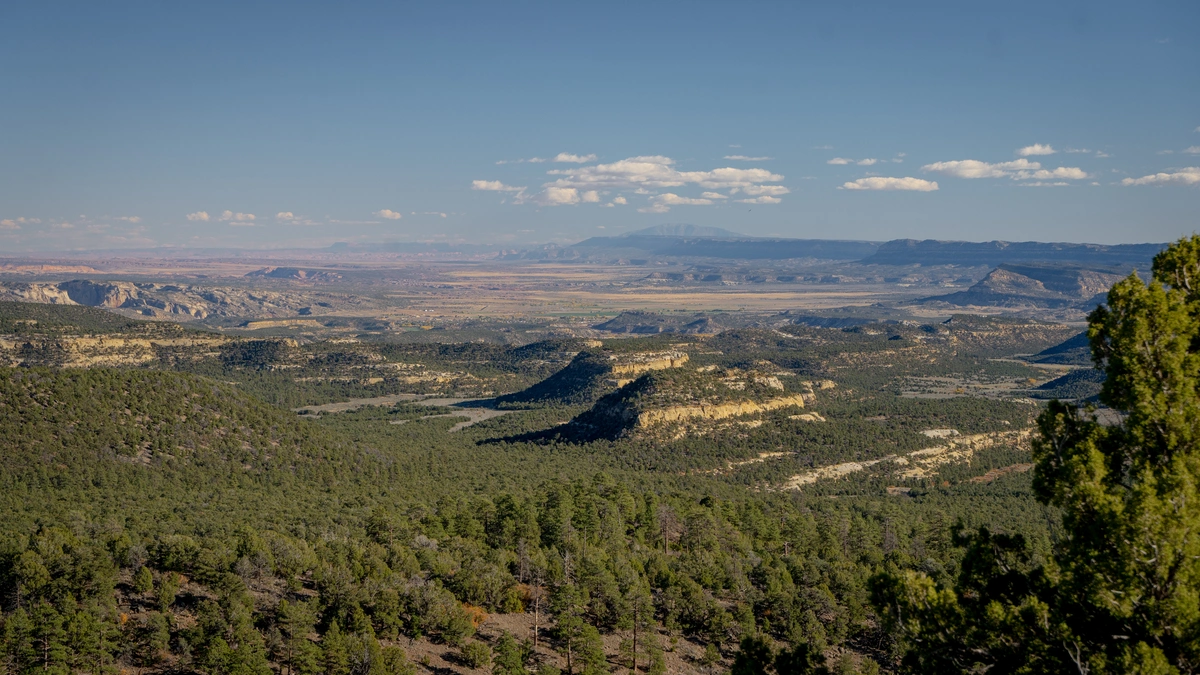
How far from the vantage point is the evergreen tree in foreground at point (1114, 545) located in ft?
53.7

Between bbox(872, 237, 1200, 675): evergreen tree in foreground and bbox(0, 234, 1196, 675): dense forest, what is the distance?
68 millimetres

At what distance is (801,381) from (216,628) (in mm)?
127197

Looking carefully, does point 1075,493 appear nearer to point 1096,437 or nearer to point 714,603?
point 1096,437

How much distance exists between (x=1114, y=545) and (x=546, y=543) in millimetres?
44650

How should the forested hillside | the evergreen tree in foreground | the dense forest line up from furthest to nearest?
the forested hillside → the dense forest → the evergreen tree in foreground

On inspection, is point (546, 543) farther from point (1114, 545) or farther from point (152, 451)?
point (1114, 545)

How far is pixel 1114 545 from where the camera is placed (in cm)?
1689

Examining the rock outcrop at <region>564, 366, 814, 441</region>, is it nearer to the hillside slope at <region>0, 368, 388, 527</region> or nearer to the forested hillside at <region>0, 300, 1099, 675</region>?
the forested hillside at <region>0, 300, 1099, 675</region>

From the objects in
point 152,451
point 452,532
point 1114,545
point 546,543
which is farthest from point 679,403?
point 1114,545

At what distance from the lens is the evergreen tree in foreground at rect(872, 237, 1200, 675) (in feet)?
53.7

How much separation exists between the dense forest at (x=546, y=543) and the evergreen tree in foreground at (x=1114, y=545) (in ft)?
0.22

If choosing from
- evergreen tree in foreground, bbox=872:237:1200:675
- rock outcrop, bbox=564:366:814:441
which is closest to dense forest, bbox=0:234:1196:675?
evergreen tree in foreground, bbox=872:237:1200:675

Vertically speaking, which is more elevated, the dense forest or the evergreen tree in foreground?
the evergreen tree in foreground

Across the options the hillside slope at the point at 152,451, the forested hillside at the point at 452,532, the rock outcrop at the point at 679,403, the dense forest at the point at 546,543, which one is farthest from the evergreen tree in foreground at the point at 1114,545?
the rock outcrop at the point at 679,403
